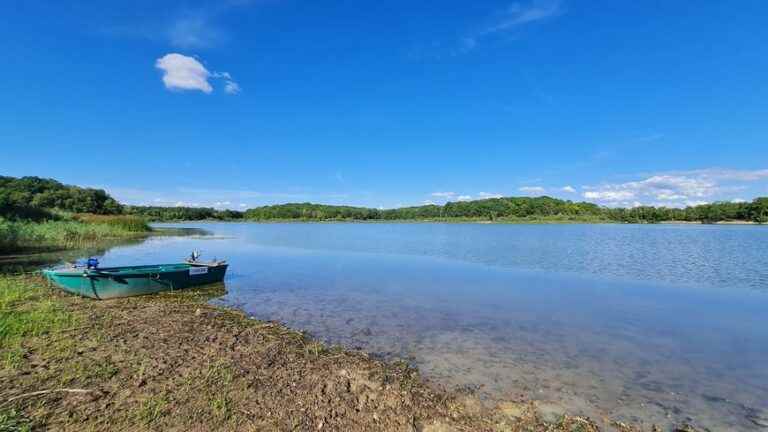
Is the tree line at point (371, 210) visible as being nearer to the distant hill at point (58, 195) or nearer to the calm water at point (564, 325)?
the distant hill at point (58, 195)

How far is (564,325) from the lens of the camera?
10.7 m

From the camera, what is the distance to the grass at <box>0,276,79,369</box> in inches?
254

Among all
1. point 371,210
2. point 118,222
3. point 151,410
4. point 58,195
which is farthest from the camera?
point 371,210

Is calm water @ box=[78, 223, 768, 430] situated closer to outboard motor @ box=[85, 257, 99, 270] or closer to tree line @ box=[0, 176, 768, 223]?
outboard motor @ box=[85, 257, 99, 270]

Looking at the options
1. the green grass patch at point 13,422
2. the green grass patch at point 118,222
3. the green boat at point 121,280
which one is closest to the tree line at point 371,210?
Answer: the green grass patch at point 118,222

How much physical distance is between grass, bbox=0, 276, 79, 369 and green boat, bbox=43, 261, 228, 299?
0.72 metres

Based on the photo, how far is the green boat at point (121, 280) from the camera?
11891mm

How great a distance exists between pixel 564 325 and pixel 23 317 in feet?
45.3

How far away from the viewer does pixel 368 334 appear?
9.49 m

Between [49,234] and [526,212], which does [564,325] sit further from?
[526,212]

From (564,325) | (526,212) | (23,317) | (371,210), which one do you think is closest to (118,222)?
(23,317)

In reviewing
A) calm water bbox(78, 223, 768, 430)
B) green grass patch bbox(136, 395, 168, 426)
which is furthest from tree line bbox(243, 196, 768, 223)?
A: green grass patch bbox(136, 395, 168, 426)

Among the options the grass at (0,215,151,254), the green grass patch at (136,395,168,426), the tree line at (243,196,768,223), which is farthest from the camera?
the tree line at (243,196,768,223)

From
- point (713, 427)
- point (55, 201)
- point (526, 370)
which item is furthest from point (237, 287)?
point (55, 201)
